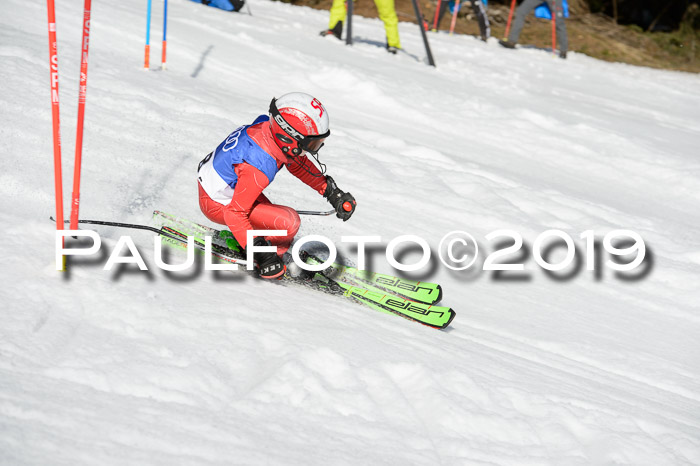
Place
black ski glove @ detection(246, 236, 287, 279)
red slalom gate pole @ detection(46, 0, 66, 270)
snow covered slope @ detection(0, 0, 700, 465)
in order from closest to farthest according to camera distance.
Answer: snow covered slope @ detection(0, 0, 700, 465), red slalom gate pole @ detection(46, 0, 66, 270), black ski glove @ detection(246, 236, 287, 279)

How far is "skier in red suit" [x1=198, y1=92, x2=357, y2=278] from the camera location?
388 centimetres

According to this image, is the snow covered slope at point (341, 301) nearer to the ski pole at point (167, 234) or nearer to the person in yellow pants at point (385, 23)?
the ski pole at point (167, 234)

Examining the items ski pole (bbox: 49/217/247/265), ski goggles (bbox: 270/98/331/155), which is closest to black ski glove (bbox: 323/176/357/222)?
ski goggles (bbox: 270/98/331/155)

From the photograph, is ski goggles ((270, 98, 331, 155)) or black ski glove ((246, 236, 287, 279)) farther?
black ski glove ((246, 236, 287, 279))

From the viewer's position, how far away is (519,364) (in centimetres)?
387

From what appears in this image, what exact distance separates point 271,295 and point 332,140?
12.9 ft

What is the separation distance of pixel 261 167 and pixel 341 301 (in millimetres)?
1078

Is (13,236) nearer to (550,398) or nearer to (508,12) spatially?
(550,398)

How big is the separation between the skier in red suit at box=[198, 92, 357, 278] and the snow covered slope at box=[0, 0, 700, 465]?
0.40m

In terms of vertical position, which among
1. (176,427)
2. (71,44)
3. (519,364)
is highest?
(71,44)

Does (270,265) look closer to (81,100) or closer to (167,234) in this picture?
(167,234)

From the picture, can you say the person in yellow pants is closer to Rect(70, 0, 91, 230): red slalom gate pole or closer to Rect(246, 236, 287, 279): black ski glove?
Rect(246, 236, 287, 279): black ski glove

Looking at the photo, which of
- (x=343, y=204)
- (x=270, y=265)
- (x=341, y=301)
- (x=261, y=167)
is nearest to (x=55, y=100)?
(x=261, y=167)

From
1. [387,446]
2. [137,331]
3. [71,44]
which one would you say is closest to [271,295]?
[137,331]
